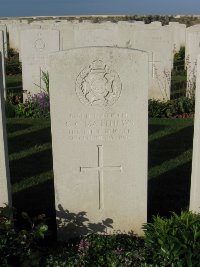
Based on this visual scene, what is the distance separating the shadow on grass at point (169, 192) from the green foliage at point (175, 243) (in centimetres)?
104

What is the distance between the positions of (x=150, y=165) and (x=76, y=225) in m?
2.34

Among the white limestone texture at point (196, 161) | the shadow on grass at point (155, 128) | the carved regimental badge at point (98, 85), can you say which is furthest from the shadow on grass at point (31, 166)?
the white limestone texture at point (196, 161)

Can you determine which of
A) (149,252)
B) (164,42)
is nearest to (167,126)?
(164,42)

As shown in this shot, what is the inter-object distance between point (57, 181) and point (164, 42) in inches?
263

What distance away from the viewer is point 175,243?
4.08 meters

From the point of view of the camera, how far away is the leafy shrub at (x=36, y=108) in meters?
9.90

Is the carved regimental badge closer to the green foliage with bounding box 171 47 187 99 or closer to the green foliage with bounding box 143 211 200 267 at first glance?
the green foliage with bounding box 143 211 200 267

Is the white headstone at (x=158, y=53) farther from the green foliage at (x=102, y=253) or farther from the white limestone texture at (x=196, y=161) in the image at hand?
the green foliage at (x=102, y=253)

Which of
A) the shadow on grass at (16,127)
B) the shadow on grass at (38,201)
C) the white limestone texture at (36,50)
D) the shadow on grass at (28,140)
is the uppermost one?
the white limestone texture at (36,50)

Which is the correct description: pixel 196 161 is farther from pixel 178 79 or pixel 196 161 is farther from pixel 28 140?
pixel 178 79

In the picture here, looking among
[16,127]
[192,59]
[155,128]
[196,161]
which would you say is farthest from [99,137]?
[192,59]

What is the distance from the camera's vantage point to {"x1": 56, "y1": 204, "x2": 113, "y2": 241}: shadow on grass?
5.02 metres

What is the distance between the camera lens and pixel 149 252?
14.2ft

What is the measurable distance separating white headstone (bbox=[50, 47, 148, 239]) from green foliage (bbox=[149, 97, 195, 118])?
199 inches
